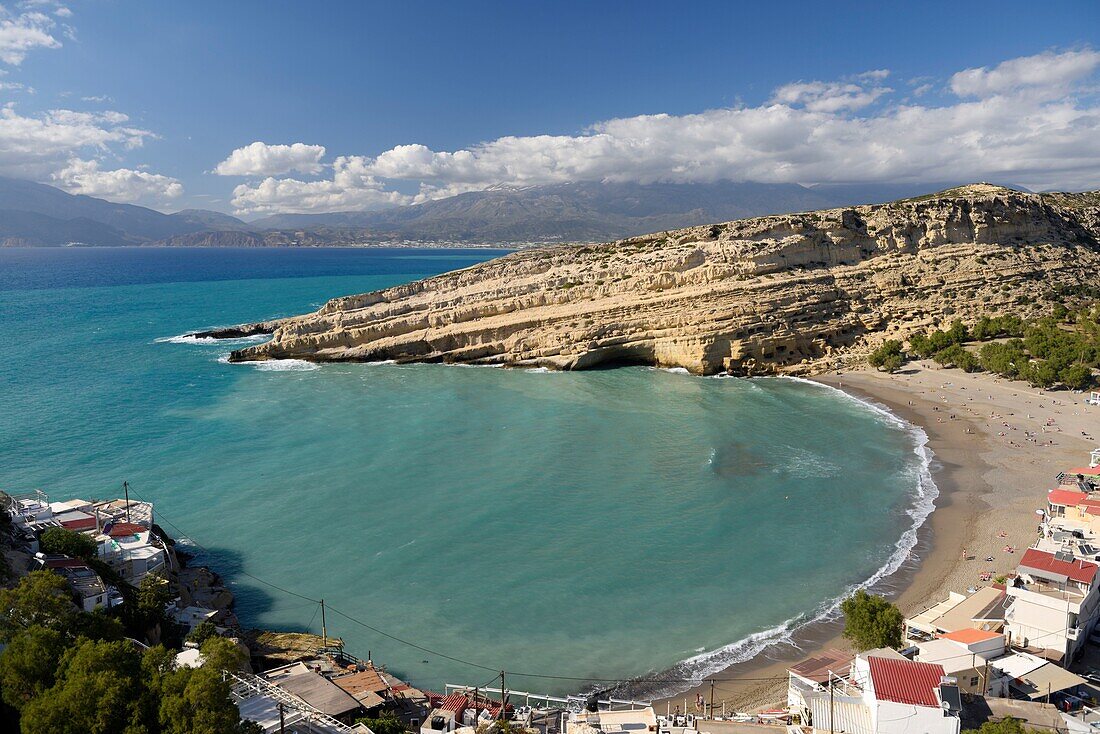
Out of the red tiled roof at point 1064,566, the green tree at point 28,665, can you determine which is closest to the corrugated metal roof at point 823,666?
the red tiled roof at point 1064,566

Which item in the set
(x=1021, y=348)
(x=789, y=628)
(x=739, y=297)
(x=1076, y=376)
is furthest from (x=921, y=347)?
(x=789, y=628)

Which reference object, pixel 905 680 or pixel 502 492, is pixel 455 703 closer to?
pixel 905 680

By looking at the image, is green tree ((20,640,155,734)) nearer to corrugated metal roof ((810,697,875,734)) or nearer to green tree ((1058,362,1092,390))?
corrugated metal roof ((810,697,875,734))

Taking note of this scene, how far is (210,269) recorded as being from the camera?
16575 centimetres

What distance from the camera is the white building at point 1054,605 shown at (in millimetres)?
16750

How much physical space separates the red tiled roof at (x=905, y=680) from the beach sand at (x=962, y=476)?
4404 millimetres

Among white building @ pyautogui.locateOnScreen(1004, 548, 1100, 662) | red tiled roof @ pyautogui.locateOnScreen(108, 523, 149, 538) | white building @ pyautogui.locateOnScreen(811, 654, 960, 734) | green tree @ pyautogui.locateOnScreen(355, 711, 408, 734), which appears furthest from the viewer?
red tiled roof @ pyautogui.locateOnScreen(108, 523, 149, 538)

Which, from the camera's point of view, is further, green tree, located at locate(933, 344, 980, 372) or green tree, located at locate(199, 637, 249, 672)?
green tree, located at locate(933, 344, 980, 372)

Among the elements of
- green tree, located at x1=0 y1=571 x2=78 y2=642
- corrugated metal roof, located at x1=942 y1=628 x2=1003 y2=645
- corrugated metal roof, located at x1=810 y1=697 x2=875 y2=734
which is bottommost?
corrugated metal roof, located at x1=810 y1=697 x2=875 y2=734

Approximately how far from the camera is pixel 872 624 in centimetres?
1786

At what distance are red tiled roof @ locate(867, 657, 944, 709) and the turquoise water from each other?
6.36 m

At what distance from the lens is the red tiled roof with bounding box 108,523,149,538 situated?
22.4 metres

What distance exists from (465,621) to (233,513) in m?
13.4

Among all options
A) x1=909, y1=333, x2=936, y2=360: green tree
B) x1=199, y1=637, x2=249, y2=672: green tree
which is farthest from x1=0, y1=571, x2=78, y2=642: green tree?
x1=909, y1=333, x2=936, y2=360: green tree
